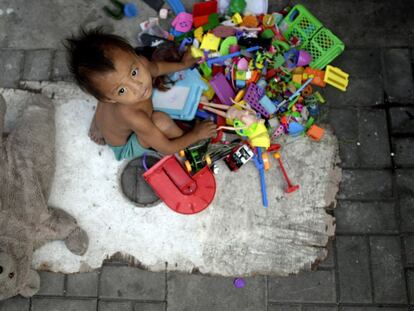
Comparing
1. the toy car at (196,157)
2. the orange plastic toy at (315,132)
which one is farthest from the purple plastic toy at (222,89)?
the orange plastic toy at (315,132)

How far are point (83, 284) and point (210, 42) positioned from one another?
162 centimetres

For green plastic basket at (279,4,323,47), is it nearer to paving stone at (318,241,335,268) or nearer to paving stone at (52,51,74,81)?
paving stone at (318,241,335,268)

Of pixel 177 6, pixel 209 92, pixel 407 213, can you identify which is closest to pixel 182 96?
pixel 209 92

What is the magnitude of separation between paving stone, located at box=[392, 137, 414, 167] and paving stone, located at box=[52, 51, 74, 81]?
2.06 metres

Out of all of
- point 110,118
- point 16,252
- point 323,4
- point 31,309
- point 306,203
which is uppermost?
point 323,4

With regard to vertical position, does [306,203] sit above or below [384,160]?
below

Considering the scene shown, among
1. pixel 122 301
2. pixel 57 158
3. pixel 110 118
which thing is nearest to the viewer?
pixel 110 118

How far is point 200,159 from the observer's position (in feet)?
8.34

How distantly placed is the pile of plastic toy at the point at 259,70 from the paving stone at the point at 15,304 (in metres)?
1.24

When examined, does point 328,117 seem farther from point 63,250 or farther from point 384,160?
point 63,250

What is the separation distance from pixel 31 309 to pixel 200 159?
1.32 m

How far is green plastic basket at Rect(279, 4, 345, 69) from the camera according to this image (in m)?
2.63

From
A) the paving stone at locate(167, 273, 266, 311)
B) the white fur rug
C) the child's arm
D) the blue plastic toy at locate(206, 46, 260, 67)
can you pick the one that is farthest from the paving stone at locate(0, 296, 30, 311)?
the blue plastic toy at locate(206, 46, 260, 67)

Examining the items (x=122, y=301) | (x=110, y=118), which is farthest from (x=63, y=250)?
(x=110, y=118)
